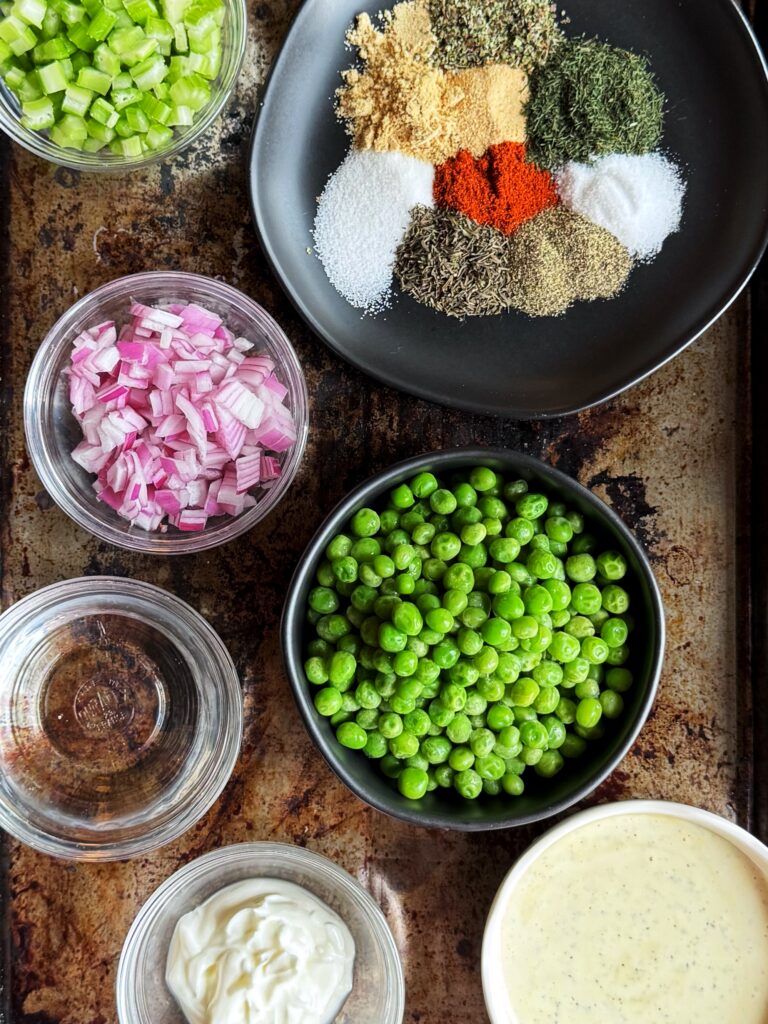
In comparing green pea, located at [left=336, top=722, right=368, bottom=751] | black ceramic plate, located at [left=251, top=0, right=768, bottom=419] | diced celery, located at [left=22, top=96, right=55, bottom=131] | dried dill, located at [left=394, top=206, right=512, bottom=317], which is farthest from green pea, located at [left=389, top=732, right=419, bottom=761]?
diced celery, located at [left=22, top=96, right=55, bottom=131]

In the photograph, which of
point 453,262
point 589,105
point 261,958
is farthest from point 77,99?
point 261,958

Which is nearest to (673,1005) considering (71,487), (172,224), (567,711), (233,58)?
(567,711)

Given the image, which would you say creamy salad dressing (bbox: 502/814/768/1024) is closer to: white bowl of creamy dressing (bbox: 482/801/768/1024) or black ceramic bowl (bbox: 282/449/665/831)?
white bowl of creamy dressing (bbox: 482/801/768/1024)

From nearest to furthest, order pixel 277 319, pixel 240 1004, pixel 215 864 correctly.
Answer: pixel 240 1004, pixel 215 864, pixel 277 319

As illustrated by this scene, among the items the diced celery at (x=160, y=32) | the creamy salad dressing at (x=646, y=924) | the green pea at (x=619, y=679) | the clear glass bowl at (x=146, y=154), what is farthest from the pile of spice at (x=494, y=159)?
the creamy salad dressing at (x=646, y=924)

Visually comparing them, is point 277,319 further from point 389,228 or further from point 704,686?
point 704,686

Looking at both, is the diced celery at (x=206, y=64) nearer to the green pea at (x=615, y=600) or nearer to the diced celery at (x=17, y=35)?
the diced celery at (x=17, y=35)
